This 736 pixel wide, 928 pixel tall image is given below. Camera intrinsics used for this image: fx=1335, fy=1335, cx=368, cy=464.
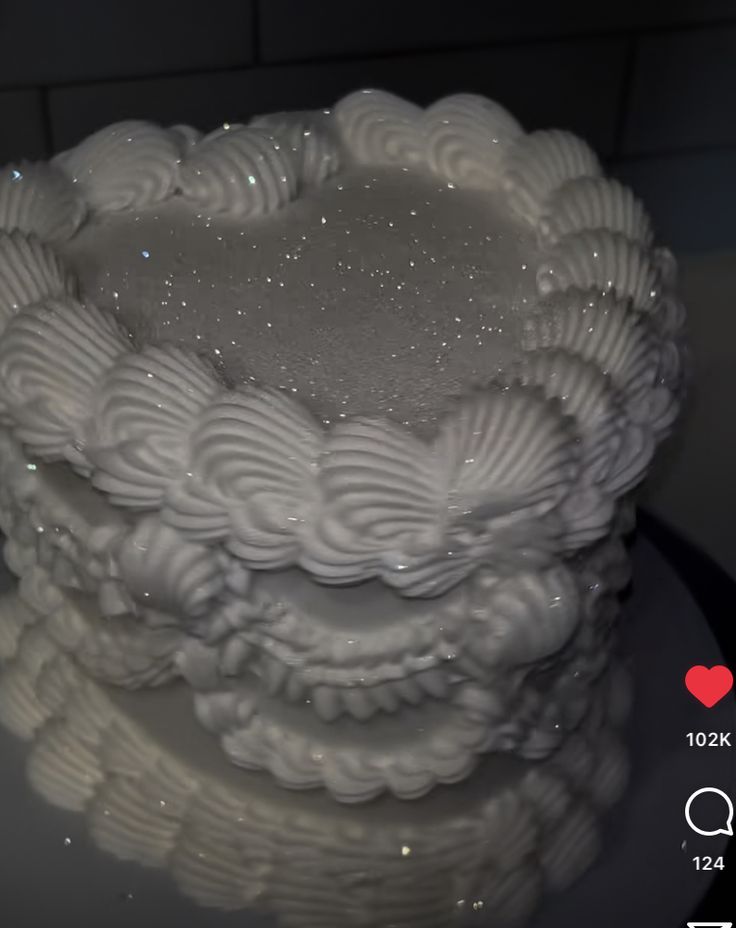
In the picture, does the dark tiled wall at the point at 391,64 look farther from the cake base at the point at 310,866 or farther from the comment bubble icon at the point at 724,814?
the comment bubble icon at the point at 724,814

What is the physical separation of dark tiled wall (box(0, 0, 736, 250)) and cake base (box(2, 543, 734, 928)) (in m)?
0.58

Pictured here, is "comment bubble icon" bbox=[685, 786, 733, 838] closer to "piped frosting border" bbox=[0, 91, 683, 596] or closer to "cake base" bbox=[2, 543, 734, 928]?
"cake base" bbox=[2, 543, 734, 928]

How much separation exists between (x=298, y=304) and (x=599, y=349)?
0.20 meters

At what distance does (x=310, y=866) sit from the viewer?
30.1 inches

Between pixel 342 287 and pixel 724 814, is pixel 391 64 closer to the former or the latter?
pixel 342 287

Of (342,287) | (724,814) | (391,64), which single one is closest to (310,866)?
(724,814)

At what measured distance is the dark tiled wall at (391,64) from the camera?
1136 millimetres

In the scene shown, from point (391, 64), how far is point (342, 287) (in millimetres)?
451

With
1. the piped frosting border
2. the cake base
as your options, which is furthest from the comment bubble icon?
the piped frosting border

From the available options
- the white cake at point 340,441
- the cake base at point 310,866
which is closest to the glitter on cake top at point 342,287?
Answer: the white cake at point 340,441

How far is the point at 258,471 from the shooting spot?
0.68 metres

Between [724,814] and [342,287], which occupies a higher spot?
[342,287]

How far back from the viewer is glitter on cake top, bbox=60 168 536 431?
0.79 m

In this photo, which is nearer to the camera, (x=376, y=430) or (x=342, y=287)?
(x=376, y=430)
